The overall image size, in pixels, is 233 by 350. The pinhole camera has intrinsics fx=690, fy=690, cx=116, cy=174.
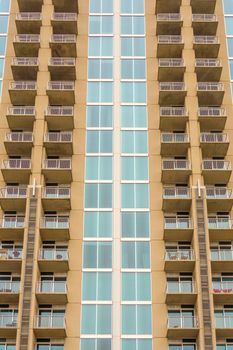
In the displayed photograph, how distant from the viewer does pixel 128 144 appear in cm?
5931

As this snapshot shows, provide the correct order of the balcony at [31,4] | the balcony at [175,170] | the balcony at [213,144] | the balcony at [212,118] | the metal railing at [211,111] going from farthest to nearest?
the balcony at [31,4]
the metal railing at [211,111]
the balcony at [212,118]
the balcony at [213,144]
the balcony at [175,170]

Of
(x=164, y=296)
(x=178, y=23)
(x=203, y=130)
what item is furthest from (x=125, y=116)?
(x=164, y=296)

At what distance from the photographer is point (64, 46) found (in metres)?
63.1

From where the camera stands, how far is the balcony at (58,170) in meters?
Answer: 56.0

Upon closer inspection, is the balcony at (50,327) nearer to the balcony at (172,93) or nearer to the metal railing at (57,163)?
the metal railing at (57,163)

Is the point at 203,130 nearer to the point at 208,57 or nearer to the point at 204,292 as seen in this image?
the point at 208,57

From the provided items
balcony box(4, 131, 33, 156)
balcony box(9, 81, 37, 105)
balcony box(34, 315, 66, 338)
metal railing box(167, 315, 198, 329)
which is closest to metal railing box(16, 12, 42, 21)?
balcony box(9, 81, 37, 105)

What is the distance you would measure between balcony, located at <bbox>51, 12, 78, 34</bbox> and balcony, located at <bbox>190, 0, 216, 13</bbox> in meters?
11.4

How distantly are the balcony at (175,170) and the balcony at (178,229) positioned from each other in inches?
132

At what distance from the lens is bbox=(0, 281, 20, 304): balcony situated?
50.7m

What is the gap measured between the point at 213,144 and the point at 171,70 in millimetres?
8694

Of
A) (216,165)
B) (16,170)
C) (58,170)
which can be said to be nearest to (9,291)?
(16,170)

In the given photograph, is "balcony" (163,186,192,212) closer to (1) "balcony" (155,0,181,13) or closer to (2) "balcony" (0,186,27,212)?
(2) "balcony" (0,186,27,212)

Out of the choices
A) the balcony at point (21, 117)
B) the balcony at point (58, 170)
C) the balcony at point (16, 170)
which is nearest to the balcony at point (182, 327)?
the balcony at point (58, 170)
